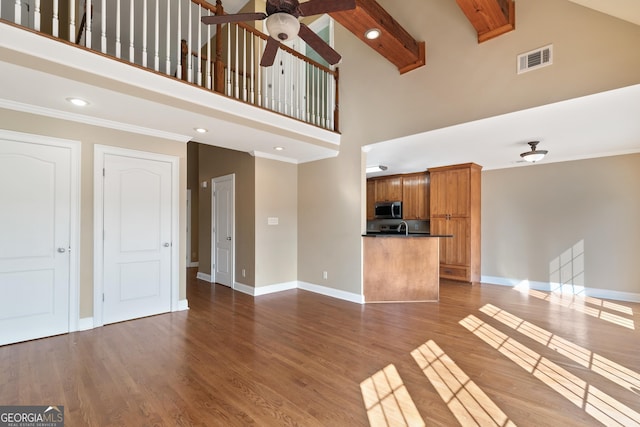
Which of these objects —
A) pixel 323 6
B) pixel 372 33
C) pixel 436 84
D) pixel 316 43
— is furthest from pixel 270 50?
pixel 436 84

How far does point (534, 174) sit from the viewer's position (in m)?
5.61

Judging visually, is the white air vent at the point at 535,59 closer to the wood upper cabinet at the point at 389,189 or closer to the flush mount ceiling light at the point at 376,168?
the flush mount ceiling light at the point at 376,168

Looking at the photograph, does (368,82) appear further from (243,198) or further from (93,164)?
(93,164)

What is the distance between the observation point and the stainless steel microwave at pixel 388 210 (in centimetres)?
691

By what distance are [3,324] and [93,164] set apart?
183cm

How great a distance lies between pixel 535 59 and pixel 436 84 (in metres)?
1.01

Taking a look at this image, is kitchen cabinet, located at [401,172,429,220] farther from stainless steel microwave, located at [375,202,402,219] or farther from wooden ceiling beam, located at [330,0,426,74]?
wooden ceiling beam, located at [330,0,426,74]

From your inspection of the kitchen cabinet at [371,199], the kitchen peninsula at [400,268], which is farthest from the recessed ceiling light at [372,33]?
the kitchen cabinet at [371,199]

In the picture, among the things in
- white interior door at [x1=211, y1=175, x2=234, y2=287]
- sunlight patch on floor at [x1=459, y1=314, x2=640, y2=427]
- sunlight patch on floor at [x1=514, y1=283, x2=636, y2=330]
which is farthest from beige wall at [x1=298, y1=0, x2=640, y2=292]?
sunlight patch on floor at [x1=459, y1=314, x2=640, y2=427]

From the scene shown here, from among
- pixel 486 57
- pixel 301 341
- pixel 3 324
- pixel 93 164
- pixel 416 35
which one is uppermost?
pixel 416 35

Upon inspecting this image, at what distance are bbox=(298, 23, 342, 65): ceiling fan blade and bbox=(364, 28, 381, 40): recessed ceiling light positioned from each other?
4.01 feet

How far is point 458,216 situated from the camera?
6.00 metres

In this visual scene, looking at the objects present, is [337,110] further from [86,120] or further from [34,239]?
[34,239]

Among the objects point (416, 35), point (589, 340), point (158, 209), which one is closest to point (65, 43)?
point (158, 209)
